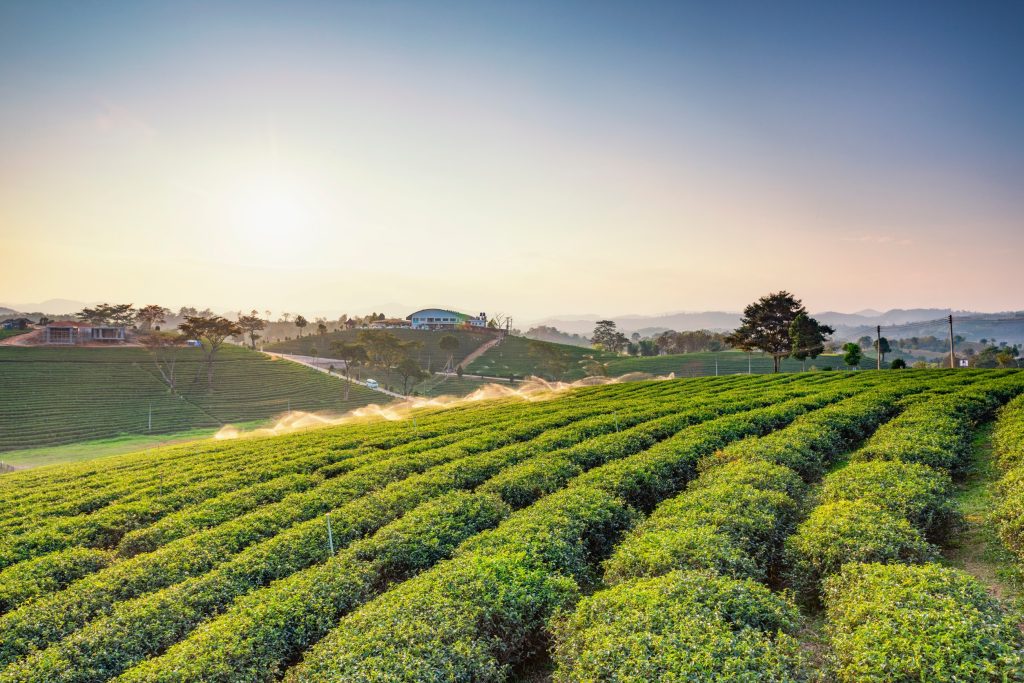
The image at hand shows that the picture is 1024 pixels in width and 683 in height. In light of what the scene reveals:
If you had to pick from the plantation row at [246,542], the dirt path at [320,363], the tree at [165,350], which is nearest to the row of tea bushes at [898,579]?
the plantation row at [246,542]

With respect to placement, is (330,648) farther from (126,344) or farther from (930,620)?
(126,344)

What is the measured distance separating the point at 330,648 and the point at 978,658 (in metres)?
7.73

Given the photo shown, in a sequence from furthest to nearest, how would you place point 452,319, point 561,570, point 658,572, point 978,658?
point 452,319 < point 561,570 < point 658,572 < point 978,658

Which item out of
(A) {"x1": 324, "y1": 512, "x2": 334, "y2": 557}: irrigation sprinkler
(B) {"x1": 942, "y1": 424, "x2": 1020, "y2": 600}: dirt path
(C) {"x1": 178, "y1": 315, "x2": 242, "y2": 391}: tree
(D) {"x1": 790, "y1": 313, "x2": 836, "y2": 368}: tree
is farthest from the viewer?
(C) {"x1": 178, "y1": 315, "x2": 242, "y2": 391}: tree

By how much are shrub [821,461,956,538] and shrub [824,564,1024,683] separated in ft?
9.08

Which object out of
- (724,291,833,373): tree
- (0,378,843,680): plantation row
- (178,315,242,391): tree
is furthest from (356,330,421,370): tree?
(0,378,843,680): plantation row

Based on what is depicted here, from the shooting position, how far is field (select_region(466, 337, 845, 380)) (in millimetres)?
87750

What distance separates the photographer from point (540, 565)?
9.19 metres

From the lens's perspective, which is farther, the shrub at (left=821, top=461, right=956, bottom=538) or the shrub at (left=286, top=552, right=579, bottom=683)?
the shrub at (left=821, top=461, right=956, bottom=538)

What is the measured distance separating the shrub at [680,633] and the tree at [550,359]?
88040mm

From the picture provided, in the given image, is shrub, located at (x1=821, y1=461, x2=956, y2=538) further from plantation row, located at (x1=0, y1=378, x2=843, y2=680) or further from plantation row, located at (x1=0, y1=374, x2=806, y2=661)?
plantation row, located at (x1=0, y1=374, x2=806, y2=661)

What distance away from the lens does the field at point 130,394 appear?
169ft

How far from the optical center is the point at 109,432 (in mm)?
50812

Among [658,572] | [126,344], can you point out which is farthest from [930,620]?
[126,344]
